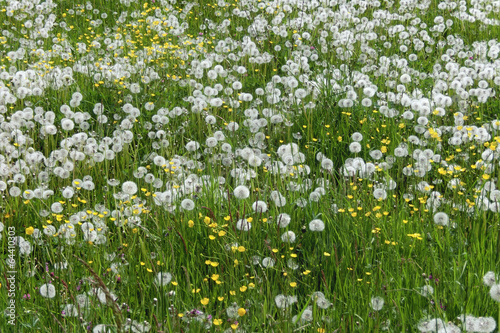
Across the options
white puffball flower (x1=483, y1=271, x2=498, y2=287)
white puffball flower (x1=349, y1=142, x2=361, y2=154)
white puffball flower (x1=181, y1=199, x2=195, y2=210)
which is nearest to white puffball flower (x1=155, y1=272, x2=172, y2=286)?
white puffball flower (x1=181, y1=199, x2=195, y2=210)

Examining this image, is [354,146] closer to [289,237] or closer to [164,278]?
[289,237]

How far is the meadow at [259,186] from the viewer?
219 cm

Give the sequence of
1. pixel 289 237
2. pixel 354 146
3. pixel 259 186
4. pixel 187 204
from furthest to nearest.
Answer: pixel 354 146, pixel 259 186, pixel 187 204, pixel 289 237

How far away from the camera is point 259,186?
130 inches

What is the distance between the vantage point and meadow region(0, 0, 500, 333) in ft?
7.18

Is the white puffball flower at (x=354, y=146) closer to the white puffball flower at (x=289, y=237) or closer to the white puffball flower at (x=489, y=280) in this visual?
the white puffball flower at (x=289, y=237)

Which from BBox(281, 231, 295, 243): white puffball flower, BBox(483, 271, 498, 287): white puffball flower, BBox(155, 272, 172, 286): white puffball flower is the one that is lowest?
BBox(281, 231, 295, 243): white puffball flower

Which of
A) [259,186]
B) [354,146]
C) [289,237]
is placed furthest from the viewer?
[354,146]

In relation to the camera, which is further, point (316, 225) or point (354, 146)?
point (354, 146)

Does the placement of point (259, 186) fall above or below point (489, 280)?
below

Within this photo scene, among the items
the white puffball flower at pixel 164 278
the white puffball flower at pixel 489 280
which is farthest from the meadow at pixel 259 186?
the white puffball flower at pixel 489 280

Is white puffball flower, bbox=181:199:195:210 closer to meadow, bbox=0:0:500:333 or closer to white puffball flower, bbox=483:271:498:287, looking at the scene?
meadow, bbox=0:0:500:333

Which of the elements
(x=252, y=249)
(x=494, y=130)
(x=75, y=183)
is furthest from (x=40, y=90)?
(x=494, y=130)

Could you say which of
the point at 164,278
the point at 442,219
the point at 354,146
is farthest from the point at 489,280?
the point at 354,146
